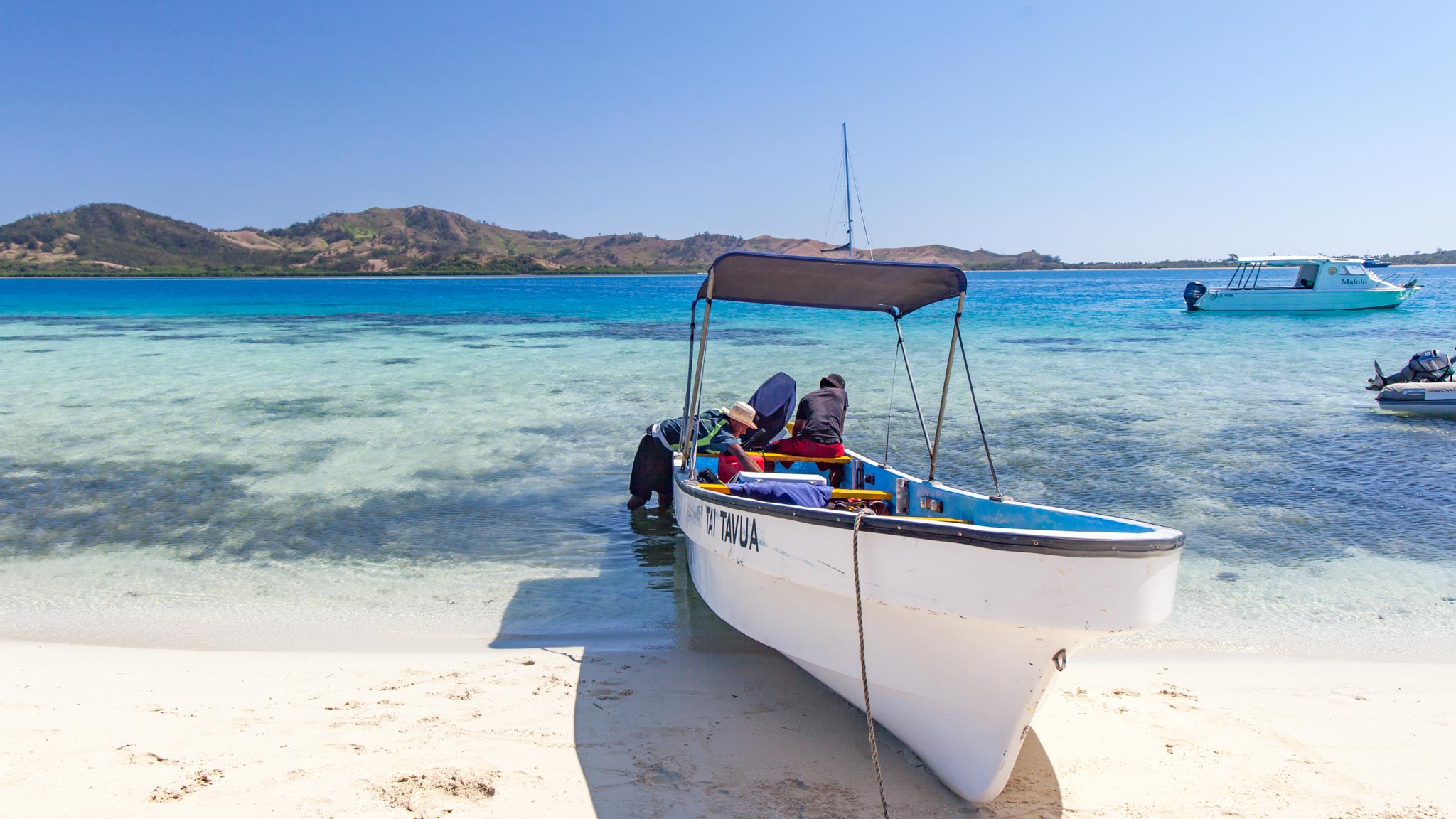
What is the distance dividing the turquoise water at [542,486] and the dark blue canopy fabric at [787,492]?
60.0 inches

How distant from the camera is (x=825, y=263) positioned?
6.00 metres

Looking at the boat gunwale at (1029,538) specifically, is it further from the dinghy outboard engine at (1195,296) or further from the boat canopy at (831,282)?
the dinghy outboard engine at (1195,296)

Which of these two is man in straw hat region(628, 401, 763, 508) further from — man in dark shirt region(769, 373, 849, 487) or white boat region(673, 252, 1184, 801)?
white boat region(673, 252, 1184, 801)

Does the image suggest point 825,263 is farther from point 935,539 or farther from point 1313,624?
point 1313,624

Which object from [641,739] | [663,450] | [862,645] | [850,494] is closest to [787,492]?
[850,494]

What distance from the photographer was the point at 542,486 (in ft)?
33.9

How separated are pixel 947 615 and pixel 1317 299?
49279 mm

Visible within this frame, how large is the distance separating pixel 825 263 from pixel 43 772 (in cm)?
520

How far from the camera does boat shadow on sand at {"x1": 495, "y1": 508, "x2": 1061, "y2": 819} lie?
391 cm

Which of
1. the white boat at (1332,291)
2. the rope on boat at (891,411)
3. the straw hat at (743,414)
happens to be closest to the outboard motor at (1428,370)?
the rope on boat at (891,411)

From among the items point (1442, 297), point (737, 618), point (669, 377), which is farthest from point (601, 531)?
point (1442, 297)

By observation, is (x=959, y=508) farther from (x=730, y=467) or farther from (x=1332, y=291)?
(x=1332, y=291)

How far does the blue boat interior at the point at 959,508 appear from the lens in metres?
3.95

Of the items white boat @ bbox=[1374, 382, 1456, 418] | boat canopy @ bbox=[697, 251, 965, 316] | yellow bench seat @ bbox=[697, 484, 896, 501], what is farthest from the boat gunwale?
white boat @ bbox=[1374, 382, 1456, 418]
